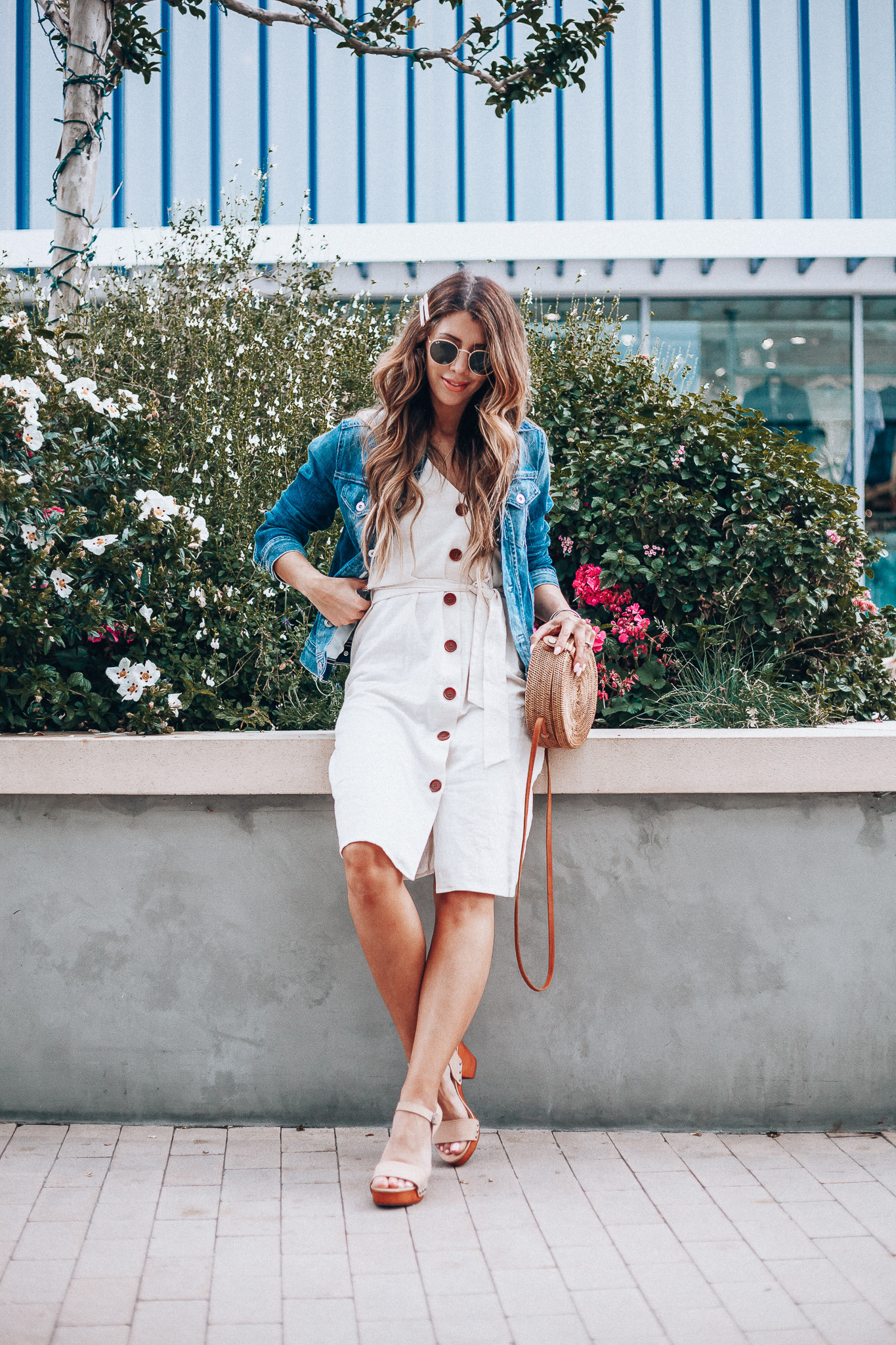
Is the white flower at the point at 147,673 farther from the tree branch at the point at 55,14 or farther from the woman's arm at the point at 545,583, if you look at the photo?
the tree branch at the point at 55,14

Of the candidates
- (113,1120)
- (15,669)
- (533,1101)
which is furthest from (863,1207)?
(15,669)

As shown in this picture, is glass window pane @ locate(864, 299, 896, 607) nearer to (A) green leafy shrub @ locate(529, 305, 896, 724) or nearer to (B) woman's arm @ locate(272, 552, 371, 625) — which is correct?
(A) green leafy shrub @ locate(529, 305, 896, 724)

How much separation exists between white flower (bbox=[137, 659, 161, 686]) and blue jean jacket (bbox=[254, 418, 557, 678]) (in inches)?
18.5

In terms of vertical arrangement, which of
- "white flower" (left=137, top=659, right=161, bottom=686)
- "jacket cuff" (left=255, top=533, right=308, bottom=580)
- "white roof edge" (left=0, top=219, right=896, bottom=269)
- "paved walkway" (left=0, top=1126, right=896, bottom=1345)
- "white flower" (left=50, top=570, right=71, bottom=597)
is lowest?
"paved walkway" (left=0, top=1126, right=896, bottom=1345)

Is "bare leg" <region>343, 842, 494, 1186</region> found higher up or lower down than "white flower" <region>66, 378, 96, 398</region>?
lower down

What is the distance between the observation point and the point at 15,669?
2.89 meters

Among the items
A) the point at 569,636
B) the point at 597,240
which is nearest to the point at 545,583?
the point at 569,636

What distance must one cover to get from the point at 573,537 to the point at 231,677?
111 centimetres

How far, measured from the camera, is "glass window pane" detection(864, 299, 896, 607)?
29.2 feet

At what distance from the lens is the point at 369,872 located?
2334mm

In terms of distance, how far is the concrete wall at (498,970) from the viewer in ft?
8.93

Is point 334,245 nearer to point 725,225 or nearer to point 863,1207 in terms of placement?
point 725,225

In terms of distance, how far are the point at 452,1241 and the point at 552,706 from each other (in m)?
1.08

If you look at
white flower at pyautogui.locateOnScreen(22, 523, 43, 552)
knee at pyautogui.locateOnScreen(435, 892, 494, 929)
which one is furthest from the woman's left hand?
white flower at pyautogui.locateOnScreen(22, 523, 43, 552)
